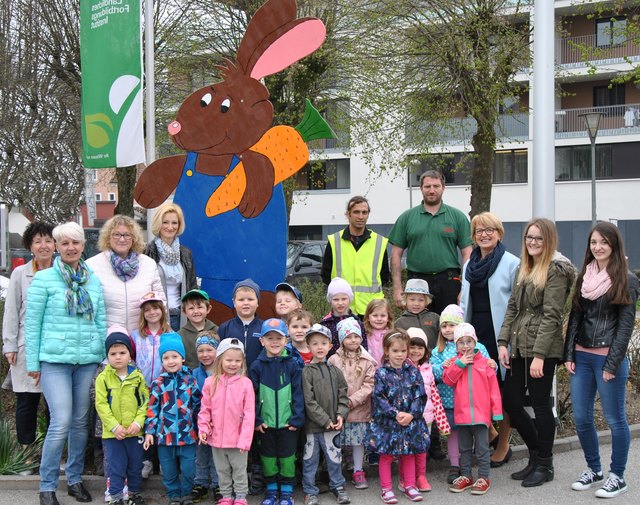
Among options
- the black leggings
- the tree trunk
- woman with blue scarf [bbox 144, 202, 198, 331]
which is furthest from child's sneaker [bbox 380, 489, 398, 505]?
the tree trunk

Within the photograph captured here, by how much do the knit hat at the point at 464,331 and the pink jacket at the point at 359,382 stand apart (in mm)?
644

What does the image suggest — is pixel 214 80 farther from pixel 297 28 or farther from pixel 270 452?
pixel 270 452

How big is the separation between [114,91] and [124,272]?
150 inches

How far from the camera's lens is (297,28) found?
7090 millimetres

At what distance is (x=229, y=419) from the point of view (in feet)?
17.4

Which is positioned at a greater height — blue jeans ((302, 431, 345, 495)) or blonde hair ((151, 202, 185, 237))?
blonde hair ((151, 202, 185, 237))

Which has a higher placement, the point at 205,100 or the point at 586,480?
the point at 205,100

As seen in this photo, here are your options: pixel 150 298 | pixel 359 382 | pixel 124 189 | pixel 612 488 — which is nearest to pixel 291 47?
pixel 150 298

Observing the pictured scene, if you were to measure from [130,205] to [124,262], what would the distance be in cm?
1296

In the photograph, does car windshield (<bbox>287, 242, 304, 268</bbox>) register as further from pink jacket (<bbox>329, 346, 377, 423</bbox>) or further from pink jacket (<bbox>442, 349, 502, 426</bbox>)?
pink jacket (<bbox>442, 349, 502, 426</bbox>)

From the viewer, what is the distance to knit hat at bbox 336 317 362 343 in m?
5.73

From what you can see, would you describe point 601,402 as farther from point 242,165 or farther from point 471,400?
point 242,165

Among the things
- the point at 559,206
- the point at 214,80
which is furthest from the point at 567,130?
the point at 214,80

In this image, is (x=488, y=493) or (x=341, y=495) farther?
(x=488, y=493)
